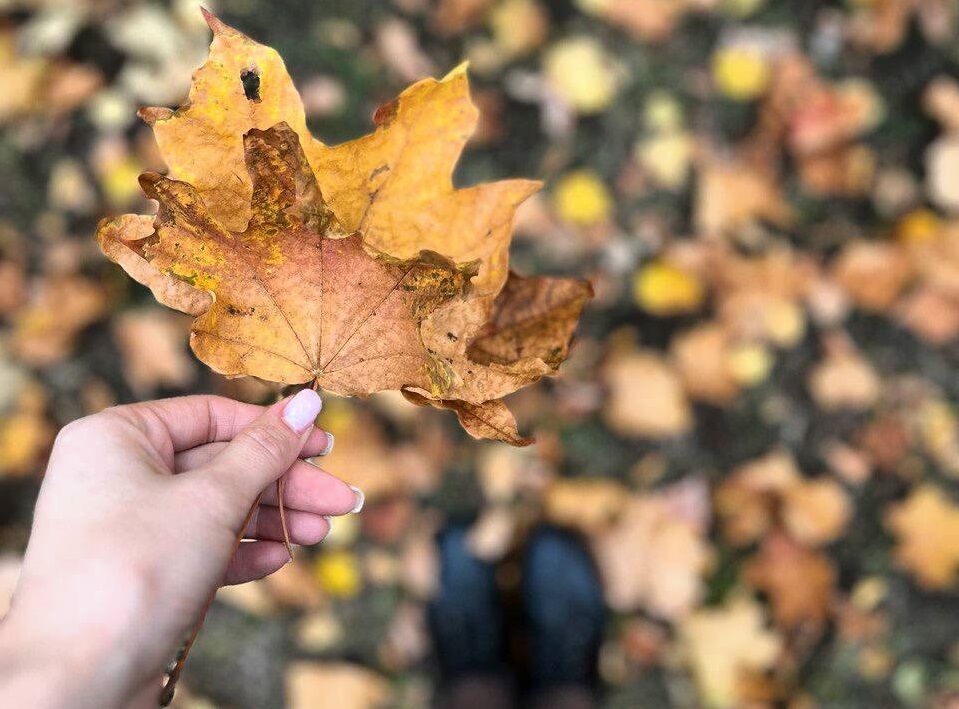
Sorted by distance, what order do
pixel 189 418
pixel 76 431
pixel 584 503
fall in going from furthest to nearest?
pixel 584 503 → pixel 189 418 → pixel 76 431

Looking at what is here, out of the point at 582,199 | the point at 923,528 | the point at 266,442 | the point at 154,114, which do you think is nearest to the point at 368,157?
the point at 154,114

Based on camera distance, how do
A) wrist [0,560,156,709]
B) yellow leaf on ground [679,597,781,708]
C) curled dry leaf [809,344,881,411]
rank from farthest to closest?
curled dry leaf [809,344,881,411] < yellow leaf on ground [679,597,781,708] < wrist [0,560,156,709]

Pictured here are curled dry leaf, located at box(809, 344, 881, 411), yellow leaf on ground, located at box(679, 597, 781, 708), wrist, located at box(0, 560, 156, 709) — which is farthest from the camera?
curled dry leaf, located at box(809, 344, 881, 411)

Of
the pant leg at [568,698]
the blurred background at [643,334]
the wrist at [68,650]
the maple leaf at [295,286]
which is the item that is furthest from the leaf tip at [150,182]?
the pant leg at [568,698]

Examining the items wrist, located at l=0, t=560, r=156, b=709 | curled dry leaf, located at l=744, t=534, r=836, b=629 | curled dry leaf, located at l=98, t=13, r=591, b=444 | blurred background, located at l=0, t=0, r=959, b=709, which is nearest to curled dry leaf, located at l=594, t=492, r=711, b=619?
blurred background, located at l=0, t=0, r=959, b=709

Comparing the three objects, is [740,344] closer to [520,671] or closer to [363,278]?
[520,671]

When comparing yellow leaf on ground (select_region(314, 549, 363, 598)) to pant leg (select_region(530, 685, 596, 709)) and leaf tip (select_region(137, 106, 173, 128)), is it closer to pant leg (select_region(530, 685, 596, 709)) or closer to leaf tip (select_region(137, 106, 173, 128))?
pant leg (select_region(530, 685, 596, 709))

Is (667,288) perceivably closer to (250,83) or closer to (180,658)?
(250,83)

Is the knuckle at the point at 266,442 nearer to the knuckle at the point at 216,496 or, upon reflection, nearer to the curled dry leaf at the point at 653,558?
the knuckle at the point at 216,496
